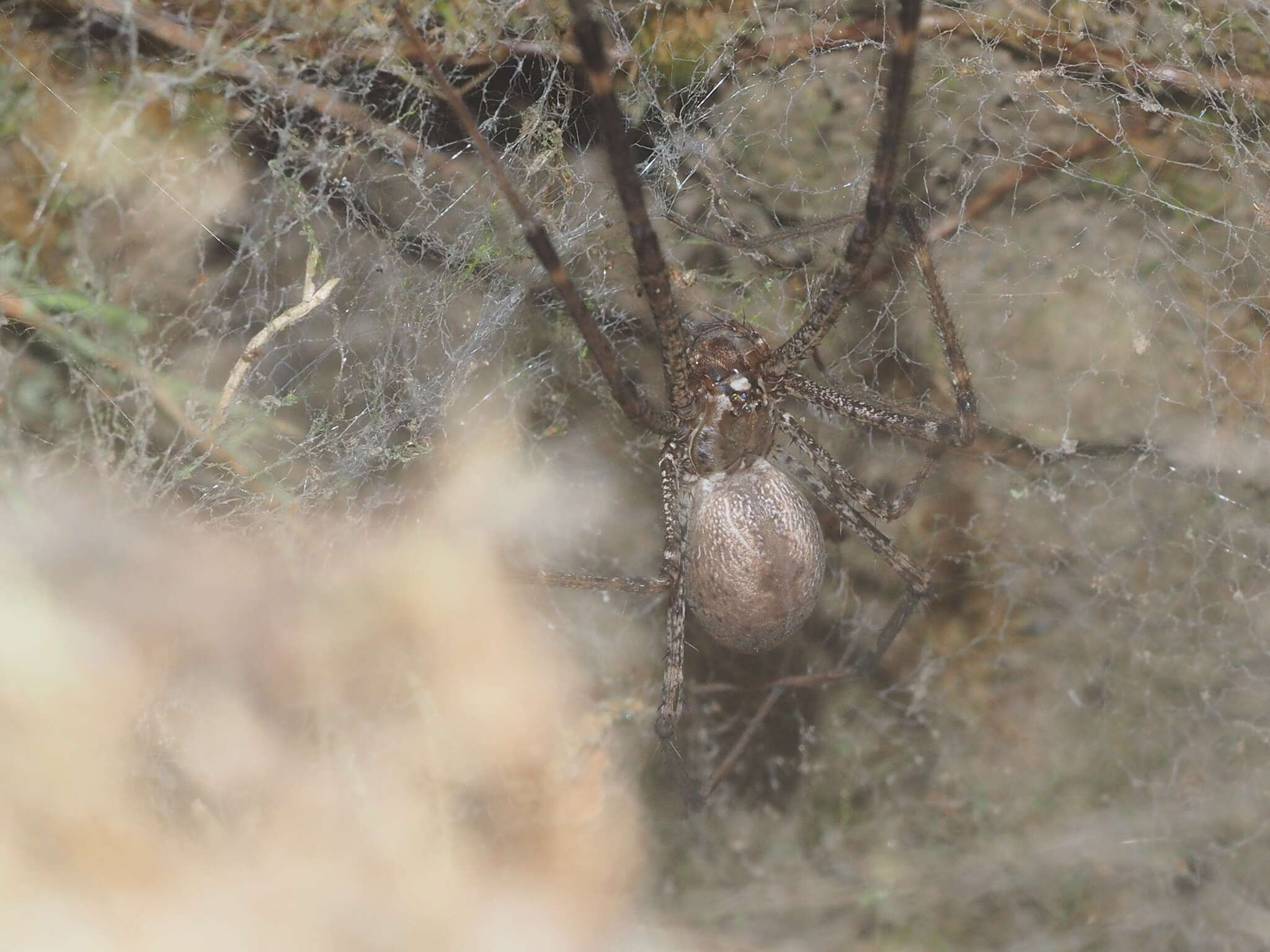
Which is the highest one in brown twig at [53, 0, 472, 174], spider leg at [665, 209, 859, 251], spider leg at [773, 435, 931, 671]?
brown twig at [53, 0, 472, 174]

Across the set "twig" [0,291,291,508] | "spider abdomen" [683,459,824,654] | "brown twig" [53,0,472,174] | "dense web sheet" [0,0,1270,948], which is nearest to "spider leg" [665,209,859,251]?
"dense web sheet" [0,0,1270,948]

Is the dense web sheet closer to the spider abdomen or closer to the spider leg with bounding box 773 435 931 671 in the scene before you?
the spider leg with bounding box 773 435 931 671

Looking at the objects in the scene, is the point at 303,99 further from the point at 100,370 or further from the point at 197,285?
the point at 100,370

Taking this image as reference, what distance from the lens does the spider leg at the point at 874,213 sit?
3.99 ft

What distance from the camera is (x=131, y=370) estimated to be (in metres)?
1.76

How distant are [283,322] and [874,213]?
1255 millimetres

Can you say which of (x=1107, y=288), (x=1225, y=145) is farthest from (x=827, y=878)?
(x=1225, y=145)

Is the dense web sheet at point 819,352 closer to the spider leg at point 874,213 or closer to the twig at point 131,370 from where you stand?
the twig at point 131,370

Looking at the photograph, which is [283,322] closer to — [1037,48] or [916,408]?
[916,408]

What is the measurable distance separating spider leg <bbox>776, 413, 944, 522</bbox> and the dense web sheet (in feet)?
0.59

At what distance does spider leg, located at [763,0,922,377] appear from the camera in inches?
47.9

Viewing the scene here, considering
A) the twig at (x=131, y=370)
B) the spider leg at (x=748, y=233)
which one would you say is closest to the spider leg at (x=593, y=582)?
the twig at (x=131, y=370)

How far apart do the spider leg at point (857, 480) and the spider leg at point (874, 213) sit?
0.22 metres

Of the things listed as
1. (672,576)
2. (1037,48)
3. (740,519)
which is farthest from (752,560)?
(1037,48)
